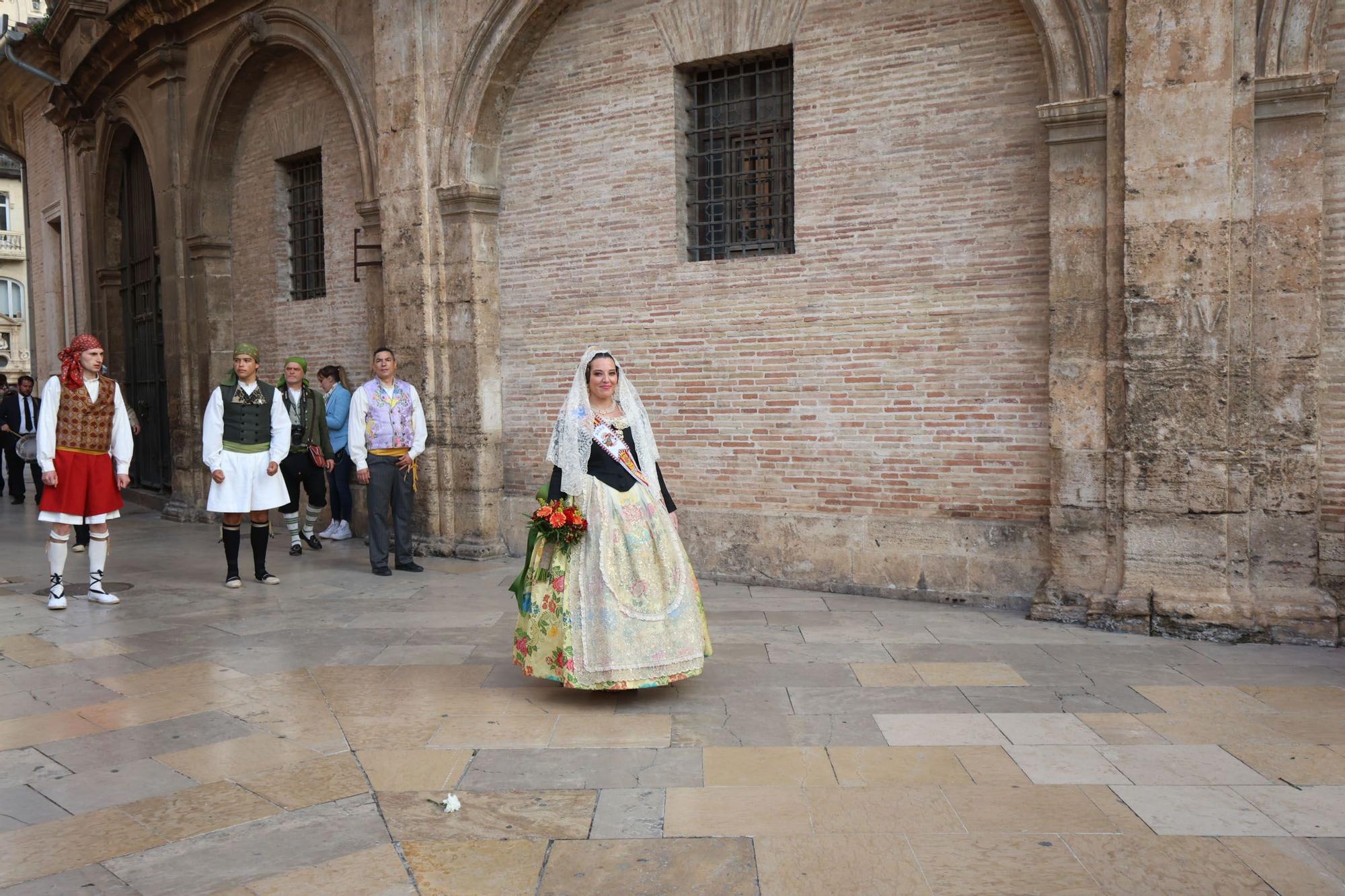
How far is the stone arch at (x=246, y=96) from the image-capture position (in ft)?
35.0

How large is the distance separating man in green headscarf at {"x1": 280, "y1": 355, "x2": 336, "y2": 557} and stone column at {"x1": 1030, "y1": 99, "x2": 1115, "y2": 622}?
265 inches

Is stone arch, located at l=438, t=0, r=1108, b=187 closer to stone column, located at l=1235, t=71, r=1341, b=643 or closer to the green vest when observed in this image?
the green vest

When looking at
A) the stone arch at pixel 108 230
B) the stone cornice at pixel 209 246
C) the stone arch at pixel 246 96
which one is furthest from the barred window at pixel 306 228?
the stone arch at pixel 108 230

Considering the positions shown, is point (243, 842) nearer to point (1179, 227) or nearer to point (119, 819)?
point (119, 819)

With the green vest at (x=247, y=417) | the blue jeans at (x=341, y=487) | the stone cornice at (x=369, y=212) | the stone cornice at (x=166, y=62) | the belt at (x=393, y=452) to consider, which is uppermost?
the stone cornice at (x=166, y=62)

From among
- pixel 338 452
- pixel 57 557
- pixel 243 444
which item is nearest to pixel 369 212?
pixel 338 452

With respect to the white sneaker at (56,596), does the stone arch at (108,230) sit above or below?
above

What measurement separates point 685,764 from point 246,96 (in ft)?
37.0

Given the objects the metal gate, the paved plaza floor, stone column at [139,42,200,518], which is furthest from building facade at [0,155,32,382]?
the paved plaza floor

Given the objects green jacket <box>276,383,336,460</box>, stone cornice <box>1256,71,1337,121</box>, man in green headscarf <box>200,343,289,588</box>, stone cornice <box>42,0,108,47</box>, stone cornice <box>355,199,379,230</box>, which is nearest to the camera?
stone cornice <box>1256,71,1337,121</box>

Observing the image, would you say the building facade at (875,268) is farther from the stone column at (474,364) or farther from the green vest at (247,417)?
the green vest at (247,417)

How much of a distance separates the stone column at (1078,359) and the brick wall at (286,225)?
7.28 metres

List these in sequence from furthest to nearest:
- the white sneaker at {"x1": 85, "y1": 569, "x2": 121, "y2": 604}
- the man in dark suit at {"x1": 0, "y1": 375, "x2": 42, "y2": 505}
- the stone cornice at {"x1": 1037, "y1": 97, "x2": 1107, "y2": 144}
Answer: the man in dark suit at {"x1": 0, "y1": 375, "x2": 42, "y2": 505} → the white sneaker at {"x1": 85, "y1": 569, "x2": 121, "y2": 604} → the stone cornice at {"x1": 1037, "y1": 97, "x2": 1107, "y2": 144}

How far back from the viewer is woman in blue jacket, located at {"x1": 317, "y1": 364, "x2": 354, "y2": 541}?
35.8 ft
